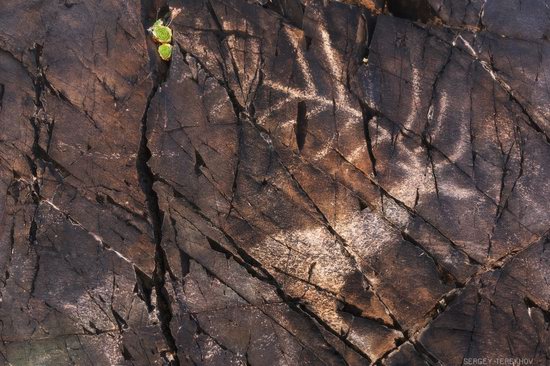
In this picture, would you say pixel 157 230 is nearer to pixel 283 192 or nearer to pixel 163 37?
pixel 283 192

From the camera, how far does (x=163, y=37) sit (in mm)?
4273

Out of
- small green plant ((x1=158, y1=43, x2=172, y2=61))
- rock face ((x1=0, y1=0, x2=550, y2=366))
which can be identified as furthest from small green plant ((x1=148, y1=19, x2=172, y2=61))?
rock face ((x1=0, y1=0, x2=550, y2=366))

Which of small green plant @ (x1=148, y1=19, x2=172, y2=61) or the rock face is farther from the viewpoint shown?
small green plant @ (x1=148, y1=19, x2=172, y2=61)

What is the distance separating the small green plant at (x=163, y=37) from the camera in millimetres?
4270

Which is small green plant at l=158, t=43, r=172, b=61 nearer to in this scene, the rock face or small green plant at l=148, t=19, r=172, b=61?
small green plant at l=148, t=19, r=172, b=61

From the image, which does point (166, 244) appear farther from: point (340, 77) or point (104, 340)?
point (340, 77)

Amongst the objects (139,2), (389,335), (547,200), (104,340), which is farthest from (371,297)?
(139,2)

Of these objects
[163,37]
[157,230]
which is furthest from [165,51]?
[157,230]

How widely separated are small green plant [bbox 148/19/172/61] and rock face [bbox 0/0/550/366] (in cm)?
13

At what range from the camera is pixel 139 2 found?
4.30 metres

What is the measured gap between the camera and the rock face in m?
4.15

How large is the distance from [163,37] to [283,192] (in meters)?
1.38

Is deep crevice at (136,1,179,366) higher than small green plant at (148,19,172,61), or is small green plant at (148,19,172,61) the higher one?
small green plant at (148,19,172,61)

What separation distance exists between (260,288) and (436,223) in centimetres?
128
